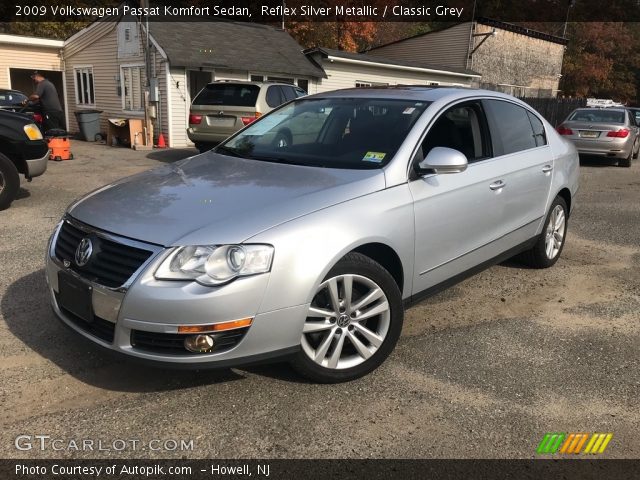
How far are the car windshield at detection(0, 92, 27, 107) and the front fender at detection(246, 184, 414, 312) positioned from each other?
16.4 m

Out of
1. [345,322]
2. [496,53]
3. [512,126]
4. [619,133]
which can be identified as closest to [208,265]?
[345,322]

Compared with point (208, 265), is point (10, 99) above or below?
above

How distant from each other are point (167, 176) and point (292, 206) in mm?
1122

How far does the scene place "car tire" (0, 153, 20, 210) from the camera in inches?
263

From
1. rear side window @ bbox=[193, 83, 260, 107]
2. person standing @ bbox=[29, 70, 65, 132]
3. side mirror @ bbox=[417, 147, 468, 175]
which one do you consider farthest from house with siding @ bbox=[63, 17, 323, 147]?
side mirror @ bbox=[417, 147, 468, 175]

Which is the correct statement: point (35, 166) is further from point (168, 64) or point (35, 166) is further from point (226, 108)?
point (168, 64)

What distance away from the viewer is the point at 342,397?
115 inches

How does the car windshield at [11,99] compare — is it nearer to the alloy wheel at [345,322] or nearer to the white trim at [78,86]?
the white trim at [78,86]

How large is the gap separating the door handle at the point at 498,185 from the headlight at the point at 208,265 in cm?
207

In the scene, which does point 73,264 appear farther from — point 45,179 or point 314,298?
point 45,179

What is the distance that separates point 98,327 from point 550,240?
160 inches

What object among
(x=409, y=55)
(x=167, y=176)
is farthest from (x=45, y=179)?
(x=409, y=55)

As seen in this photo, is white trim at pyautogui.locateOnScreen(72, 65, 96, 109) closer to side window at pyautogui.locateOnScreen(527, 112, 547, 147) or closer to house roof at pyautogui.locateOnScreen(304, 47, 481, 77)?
house roof at pyautogui.locateOnScreen(304, 47, 481, 77)

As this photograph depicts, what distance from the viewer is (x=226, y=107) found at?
11430 mm
